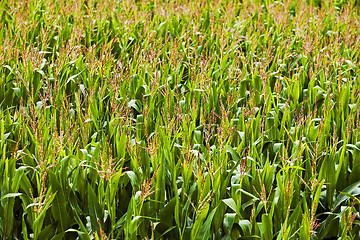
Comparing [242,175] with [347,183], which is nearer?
[242,175]

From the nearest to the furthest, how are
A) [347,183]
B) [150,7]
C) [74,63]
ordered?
[347,183], [74,63], [150,7]

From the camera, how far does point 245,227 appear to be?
2.39 m

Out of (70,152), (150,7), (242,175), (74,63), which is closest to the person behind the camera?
(242,175)

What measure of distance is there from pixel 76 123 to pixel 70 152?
48 cm

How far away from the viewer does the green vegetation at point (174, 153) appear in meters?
2.43

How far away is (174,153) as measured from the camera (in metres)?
2.92

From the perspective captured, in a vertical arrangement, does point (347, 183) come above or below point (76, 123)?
below

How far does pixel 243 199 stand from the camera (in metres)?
2.65

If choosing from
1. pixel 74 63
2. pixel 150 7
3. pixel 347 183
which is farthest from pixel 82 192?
pixel 150 7

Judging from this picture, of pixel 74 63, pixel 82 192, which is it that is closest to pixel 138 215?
pixel 82 192

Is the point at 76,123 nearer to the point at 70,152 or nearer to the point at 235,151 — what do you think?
the point at 70,152

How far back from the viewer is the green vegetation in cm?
243

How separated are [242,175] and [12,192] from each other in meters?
1.13

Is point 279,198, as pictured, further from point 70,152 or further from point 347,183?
point 70,152
